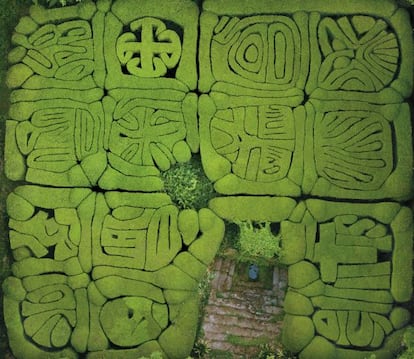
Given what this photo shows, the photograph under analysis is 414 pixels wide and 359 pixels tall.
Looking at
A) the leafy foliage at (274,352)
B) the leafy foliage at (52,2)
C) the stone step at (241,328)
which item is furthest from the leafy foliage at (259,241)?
the leafy foliage at (52,2)

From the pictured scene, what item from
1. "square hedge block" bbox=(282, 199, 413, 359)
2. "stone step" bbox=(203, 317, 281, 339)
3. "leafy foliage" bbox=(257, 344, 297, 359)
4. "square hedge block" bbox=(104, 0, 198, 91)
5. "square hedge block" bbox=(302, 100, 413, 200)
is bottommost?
"leafy foliage" bbox=(257, 344, 297, 359)

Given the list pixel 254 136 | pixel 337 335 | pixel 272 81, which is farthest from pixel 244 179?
pixel 337 335

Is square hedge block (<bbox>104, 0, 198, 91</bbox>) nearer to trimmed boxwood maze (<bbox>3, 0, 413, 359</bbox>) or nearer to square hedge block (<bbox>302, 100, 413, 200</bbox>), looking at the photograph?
trimmed boxwood maze (<bbox>3, 0, 413, 359</bbox>)

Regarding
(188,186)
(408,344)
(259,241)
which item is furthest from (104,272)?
(408,344)

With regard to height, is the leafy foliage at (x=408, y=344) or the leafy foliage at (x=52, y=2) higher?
the leafy foliage at (x=52, y=2)

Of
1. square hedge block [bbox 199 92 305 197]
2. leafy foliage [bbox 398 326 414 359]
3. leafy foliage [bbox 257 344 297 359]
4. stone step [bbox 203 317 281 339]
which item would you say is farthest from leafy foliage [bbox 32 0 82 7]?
leafy foliage [bbox 398 326 414 359]

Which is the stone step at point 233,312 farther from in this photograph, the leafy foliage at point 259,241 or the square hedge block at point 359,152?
the square hedge block at point 359,152

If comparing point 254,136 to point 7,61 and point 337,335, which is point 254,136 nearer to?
point 337,335
